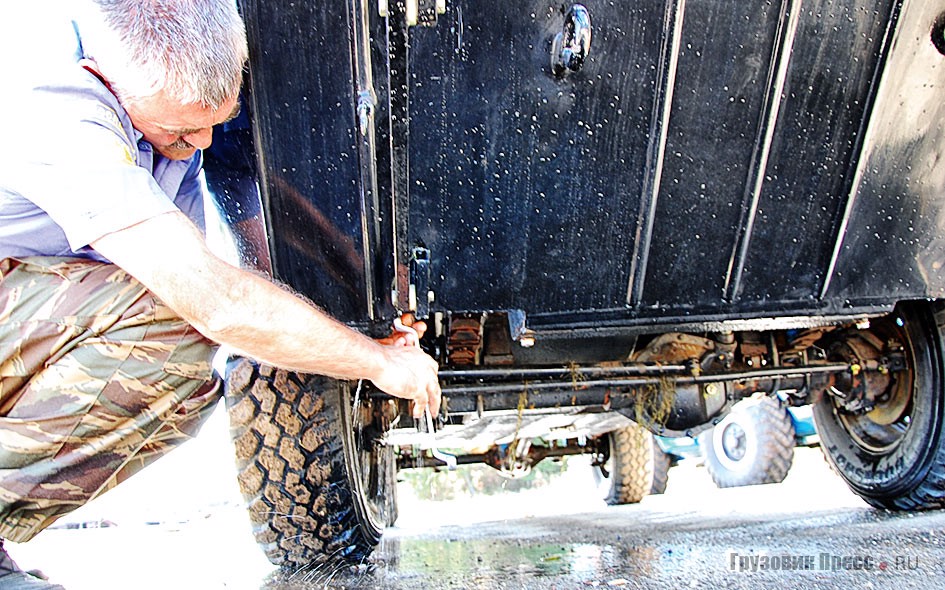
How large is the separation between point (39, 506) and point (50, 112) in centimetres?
94

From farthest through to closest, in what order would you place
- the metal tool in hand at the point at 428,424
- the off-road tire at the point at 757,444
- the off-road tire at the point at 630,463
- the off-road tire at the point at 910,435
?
the off-road tire at the point at 757,444, the off-road tire at the point at 630,463, the off-road tire at the point at 910,435, the metal tool in hand at the point at 428,424

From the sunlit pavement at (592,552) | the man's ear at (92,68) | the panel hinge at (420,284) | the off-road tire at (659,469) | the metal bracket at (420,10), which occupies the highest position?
the metal bracket at (420,10)

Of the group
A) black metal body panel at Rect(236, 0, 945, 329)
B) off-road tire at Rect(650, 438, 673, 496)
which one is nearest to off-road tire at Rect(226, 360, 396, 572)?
black metal body panel at Rect(236, 0, 945, 329)

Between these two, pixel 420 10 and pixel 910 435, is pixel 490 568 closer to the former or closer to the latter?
pixel 420 10

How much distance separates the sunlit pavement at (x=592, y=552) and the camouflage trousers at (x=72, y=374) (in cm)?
58

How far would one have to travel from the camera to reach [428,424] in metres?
2.65

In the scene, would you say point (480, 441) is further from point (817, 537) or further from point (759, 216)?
point (759, 216)

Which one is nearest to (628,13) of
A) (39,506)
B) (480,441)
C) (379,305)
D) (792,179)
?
(792,179)

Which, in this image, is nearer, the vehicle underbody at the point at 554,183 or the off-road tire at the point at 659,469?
the vehicle underbody at the point at 554,183

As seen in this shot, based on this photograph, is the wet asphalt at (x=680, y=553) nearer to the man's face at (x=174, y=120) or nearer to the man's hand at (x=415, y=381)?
the man's hand at (x=415, y=381)

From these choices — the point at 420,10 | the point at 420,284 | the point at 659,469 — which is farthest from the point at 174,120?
the point at 659,469

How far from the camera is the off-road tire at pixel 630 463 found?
4238mm

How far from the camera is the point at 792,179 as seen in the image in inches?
86.4

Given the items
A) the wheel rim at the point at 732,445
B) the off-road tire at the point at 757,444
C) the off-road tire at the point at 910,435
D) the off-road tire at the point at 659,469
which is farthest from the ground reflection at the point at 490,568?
the wheel rim at the point at 732,445
